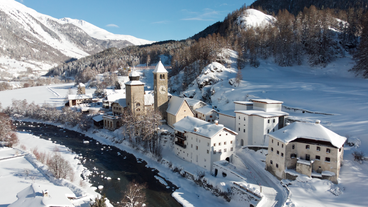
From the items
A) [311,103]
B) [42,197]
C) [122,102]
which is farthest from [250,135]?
[122,102]

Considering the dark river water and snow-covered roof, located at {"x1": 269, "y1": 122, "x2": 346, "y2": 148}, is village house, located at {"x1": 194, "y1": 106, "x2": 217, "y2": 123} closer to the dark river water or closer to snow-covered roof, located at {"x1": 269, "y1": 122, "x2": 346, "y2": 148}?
the dark river water

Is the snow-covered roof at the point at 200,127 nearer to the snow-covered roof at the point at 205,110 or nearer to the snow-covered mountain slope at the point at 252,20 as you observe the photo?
the snow-covered roof at the point at 205,110

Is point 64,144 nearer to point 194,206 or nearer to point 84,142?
point 84,142

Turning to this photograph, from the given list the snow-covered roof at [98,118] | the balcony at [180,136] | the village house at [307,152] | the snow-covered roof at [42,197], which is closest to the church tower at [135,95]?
the snow-covered roof at [98,118]

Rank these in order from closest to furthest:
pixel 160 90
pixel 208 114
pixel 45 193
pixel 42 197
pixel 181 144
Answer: pixel 42 197 < pixel 45 193 < pixel 181 144 < pixel 208 114 < pixel 160 90

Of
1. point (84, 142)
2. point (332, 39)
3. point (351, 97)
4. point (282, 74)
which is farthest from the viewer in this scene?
point (332, 39)

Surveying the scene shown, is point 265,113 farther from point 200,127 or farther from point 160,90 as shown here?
point 160,90

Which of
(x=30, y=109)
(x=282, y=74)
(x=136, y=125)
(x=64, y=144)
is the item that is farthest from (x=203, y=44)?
(x=30, y=109)
